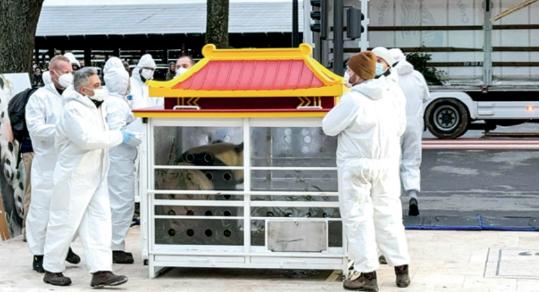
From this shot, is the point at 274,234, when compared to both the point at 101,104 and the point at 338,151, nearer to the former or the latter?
the point at 338,151

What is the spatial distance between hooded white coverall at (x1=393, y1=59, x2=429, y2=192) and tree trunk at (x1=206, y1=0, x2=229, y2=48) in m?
8.63

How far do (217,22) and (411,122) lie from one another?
8.96 m

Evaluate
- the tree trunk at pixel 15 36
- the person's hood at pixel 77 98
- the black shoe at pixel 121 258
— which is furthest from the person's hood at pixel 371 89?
the tree trunk at pixel 15 36

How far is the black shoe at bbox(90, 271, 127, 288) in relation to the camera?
818cm

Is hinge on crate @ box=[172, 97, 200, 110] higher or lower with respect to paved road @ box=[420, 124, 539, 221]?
higher

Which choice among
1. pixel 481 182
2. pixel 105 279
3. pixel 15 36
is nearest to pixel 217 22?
pixel 15 36

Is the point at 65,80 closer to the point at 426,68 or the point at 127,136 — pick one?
the point at 127,136

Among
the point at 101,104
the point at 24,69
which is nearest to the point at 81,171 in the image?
the point at 101,104

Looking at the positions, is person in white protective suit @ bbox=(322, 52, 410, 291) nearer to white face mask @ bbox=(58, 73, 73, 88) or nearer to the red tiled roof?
the red tiled roof

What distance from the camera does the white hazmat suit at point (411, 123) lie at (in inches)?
445

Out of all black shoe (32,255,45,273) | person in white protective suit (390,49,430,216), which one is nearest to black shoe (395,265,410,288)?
black shoe (32,255,45,273)

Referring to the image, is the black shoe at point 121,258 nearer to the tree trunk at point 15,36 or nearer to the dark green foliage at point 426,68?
the tree trunk at point 15,36

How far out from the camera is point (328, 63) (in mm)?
19797

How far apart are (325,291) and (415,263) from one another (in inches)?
50.5
